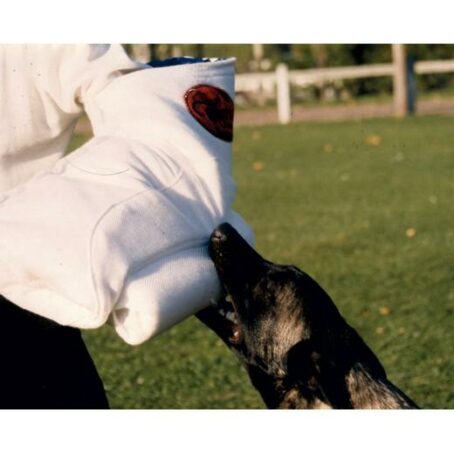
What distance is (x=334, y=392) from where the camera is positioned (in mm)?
2566

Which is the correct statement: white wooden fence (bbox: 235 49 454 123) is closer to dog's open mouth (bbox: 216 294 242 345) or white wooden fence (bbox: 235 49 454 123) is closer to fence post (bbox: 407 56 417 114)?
fence post (bbox: 407 56 417 114)

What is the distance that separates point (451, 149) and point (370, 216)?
15.4ft

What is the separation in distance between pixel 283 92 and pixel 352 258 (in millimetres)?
13633

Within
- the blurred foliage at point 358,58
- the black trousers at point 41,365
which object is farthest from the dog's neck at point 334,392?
the blurred foliage at point 358,58

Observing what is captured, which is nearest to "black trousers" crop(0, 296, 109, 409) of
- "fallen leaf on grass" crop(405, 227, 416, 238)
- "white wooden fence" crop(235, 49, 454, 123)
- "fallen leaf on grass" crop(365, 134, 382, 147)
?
"fallen leaf on grass" crop(405, 227, 416, 238)

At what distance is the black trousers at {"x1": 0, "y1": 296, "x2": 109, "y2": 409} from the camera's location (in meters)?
2.56

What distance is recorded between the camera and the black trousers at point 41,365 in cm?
256

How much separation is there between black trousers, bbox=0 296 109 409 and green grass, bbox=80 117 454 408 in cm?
255

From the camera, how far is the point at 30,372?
2650mm

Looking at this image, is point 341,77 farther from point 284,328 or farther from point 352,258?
point 284,328

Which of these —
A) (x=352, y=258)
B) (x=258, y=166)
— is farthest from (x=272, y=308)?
(x=258, y=166)

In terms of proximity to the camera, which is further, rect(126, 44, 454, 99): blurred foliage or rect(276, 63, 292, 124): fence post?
rect(126, 44, 454, 99): blurred foliage

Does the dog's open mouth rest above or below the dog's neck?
above
